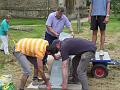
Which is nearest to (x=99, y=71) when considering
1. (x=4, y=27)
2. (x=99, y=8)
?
(x=99, y=8)

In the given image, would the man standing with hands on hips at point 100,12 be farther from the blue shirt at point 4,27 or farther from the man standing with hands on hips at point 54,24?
the blue shirt at point 4,27

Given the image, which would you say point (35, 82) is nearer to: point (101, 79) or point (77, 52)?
point (77, 52)

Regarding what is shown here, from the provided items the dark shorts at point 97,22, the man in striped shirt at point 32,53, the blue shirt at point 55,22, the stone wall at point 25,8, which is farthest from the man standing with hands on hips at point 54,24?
the stone wall at point 25,8

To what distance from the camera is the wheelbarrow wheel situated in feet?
35.1

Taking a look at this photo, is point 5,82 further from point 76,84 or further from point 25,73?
point 76,84

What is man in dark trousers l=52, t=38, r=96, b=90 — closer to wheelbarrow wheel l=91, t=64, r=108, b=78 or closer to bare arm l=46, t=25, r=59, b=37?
bare arm l=46, t=25, r=59, b=37

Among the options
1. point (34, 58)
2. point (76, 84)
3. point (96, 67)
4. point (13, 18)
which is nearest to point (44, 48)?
point (34, 58)

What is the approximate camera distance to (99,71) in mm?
10719

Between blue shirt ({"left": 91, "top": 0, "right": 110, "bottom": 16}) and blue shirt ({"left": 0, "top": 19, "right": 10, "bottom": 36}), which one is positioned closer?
blue shirt ({"left": 91, "top": 0, "right": 110, "bottom": 16})

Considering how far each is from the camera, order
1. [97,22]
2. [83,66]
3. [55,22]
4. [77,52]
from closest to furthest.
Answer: [77,52], [83,66], [55,22], [97,22]

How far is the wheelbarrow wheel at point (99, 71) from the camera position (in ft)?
35.1

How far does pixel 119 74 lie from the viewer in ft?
36.9

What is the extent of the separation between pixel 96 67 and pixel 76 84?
1.38m

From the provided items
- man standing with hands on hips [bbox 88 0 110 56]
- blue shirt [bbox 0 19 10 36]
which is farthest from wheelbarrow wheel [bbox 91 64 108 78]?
blue shirt [bbox 0 19 10 36]
